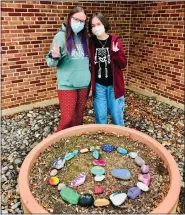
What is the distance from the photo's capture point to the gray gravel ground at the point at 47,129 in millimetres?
2656

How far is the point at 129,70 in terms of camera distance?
17.7 feet

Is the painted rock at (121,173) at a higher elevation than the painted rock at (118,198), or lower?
higher

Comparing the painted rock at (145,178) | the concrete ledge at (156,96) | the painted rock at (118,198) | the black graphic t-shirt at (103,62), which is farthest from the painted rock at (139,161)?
the concrete ledge at (156,96)

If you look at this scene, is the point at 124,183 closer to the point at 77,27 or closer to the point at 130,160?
the point at 130,160

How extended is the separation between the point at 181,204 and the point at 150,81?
2947mm

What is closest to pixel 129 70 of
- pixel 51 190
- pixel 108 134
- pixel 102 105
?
pixel 102 105

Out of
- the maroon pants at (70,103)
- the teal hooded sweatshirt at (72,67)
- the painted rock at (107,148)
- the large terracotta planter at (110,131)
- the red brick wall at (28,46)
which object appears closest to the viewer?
the large terracotta planter at (110,131)

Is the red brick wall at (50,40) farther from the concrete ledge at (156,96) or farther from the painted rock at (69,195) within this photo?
the painted rock at (69,195)

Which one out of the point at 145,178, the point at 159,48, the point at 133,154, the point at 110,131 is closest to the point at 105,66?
the point at 110,131

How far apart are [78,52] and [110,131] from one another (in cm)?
91

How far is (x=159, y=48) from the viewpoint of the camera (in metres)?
4.64

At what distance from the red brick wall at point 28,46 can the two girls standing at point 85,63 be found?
1629 mm

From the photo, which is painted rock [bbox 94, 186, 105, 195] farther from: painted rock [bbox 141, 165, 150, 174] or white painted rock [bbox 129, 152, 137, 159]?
white painted rock [bbox 129, 152, 137, 159]

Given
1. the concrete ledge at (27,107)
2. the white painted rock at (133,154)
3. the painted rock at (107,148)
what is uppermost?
the concrete ledge at (27,107)
